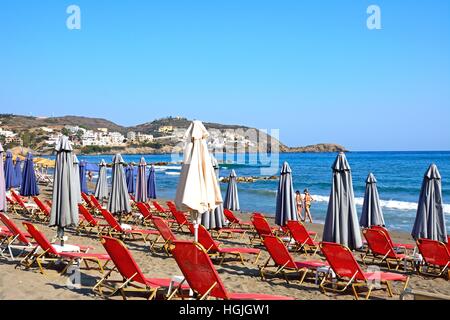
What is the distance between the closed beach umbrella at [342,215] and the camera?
8078 millimetres

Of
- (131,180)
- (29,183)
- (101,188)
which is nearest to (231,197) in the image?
(101,188)

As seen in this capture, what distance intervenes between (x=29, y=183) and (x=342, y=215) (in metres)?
12.1

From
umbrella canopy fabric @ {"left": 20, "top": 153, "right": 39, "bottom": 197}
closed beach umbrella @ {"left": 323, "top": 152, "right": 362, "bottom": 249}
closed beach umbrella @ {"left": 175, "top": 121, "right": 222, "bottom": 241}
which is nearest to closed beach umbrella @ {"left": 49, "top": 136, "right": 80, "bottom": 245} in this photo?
closed beach umbrella @ {"left": 175, "top": 121, "right": 222, "bottom": 241}

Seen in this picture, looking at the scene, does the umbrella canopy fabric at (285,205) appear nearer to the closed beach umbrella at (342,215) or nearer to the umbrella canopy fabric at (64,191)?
the closed beach umbrella at (342,215)

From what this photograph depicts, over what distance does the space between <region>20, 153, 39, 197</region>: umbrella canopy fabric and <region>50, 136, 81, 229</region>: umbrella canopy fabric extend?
824 cm

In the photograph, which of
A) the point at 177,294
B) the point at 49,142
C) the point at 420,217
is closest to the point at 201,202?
the point at 177,294

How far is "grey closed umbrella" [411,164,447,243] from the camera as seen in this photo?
9.58 m

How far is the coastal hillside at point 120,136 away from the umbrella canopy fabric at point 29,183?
94196mm

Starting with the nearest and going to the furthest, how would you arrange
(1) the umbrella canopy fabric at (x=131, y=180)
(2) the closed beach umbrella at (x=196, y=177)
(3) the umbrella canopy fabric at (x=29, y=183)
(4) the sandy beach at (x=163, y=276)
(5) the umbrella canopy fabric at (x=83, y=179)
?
(4) the sandy beach at (x=163, y=276) < (2) the closed beach umbrella at (x=196, y=177) < (3) the umbrella canopy fabric at (x=29, y=183) < (5) the umbrella canopy fabric at (x=83, y=179) < (1) the umbrella canopy fabric at (x=131, y=180)

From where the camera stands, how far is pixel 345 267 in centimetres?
672

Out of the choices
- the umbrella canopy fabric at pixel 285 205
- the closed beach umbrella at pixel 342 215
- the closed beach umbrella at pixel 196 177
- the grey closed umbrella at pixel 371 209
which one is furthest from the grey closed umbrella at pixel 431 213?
→ the closed beach umbrella at pixel 196 177

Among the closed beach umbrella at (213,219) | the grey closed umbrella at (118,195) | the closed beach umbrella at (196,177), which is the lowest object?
the closed beach umbrella at (213,219)

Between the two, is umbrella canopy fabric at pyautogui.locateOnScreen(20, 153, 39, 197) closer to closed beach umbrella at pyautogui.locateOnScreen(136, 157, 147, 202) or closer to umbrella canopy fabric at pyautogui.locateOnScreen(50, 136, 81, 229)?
closed beach umbrella at pyautogui.locateOnScreen(136, 157, 147, 202)
